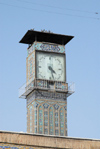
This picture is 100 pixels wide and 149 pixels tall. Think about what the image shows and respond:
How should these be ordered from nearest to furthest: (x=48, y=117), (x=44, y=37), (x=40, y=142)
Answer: (x=40, y=142), (x=48, y=117), (x=44, y=37)

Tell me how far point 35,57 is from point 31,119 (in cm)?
348

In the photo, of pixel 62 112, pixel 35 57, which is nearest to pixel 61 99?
pixel 62 112

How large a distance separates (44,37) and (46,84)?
299 centimetres

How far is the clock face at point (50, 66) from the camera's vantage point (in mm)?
30000

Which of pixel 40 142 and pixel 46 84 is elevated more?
pixel 46 84

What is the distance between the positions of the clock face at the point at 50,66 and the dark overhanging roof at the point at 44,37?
1116 millimetres

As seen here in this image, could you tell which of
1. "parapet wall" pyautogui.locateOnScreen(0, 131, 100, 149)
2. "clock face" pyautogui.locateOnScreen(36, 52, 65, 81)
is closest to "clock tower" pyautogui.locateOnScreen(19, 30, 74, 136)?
"clock face" pyautogui.locateOnScreen(36, 52, 65, 81)

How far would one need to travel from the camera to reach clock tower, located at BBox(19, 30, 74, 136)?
95.0ft

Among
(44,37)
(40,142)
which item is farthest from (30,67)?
(40,142)

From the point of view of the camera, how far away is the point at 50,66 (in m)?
30.3

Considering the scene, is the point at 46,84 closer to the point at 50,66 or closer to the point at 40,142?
the point at 50,66

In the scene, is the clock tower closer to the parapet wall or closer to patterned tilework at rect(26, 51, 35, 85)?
patterned tilework at rect(26, 51, 35, 85)

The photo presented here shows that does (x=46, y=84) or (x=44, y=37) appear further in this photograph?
(x=44, y=37)

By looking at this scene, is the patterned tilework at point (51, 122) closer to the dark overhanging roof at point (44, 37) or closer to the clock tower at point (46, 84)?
the clock tower at point (46, 84)
